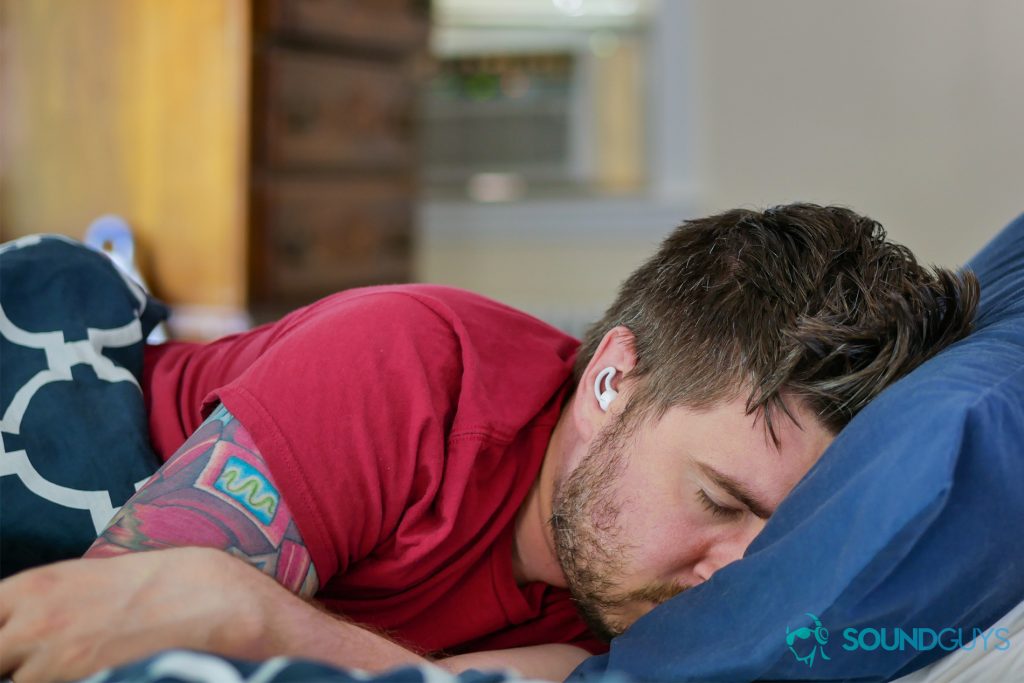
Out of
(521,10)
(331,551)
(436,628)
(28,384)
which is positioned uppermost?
(521,10)

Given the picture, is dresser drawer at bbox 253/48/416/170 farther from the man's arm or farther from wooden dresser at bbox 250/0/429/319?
the man's arm

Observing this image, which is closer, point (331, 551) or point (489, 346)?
point (331, 551)

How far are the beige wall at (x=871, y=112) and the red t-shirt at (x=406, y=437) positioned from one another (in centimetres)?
221

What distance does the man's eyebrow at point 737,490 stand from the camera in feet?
3.20

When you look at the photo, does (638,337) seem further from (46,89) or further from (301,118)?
→ (46,89)

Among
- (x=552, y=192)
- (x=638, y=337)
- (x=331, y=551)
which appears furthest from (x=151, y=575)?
(x=552, y=192)

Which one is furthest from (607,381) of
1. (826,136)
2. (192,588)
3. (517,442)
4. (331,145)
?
(826,136)

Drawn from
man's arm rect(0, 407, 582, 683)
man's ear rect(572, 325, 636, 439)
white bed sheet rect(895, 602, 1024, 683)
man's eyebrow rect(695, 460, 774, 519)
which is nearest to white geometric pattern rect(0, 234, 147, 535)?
man's arm rect(0, 407, 582, 683)

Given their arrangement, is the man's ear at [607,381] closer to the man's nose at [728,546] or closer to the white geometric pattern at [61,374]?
the man's nose at [728,546]

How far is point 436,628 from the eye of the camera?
3.65 feet

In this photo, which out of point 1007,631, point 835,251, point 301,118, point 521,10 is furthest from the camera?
point 521,10

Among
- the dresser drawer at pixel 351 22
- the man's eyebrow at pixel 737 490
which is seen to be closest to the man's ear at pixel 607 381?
the man's eyebrow at pixel 737 490

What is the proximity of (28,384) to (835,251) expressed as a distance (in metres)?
0.80

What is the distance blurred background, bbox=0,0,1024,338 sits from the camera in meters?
2.33
